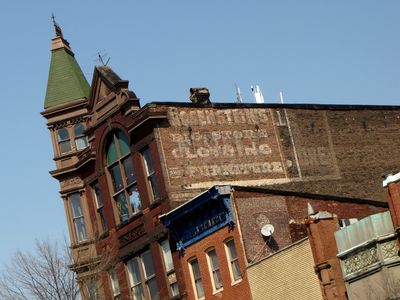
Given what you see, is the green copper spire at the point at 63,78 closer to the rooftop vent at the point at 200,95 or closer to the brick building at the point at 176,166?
the brick building at the point at 176,166

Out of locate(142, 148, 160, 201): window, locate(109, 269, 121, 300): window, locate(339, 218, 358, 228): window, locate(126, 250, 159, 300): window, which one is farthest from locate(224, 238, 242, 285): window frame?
locate(109, 269, 121, 300): window

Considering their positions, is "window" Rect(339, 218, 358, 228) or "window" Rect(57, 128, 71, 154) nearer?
"window" Rect(339, 218, 358, 228)

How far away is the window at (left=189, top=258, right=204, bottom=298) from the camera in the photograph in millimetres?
48625

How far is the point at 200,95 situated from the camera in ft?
176

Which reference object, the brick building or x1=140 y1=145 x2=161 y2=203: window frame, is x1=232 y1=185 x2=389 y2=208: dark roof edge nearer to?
the brick building

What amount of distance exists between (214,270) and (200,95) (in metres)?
9.57

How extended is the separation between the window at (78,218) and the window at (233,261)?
1253 centimetres

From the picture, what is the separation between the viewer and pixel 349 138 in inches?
2205

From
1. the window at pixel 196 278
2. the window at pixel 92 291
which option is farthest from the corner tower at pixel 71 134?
the window at pixel 196 278

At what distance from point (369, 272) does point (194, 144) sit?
1489cm

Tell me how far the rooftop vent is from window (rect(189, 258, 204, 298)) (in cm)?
824

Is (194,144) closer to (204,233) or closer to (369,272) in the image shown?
(204,233)

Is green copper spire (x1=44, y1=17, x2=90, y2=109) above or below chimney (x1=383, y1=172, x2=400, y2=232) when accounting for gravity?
above

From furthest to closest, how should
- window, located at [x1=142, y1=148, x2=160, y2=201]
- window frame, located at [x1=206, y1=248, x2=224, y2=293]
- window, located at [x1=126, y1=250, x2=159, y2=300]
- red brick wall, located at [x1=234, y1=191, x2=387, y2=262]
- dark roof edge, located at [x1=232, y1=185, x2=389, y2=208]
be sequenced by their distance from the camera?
window, located at [x1=126, y1=250, x2=159, y2=300] < window, located at [x1=142, y1=148, x2=160, y2=201] < window frame, located at [x1=206, y1=248, x2=224, y2=293] < dark roof edge, located at [x1=232, y1=185, x2=389, y2=208] < red brick wall, located at [x1=234, y1=191, x2=387, y2=262]
